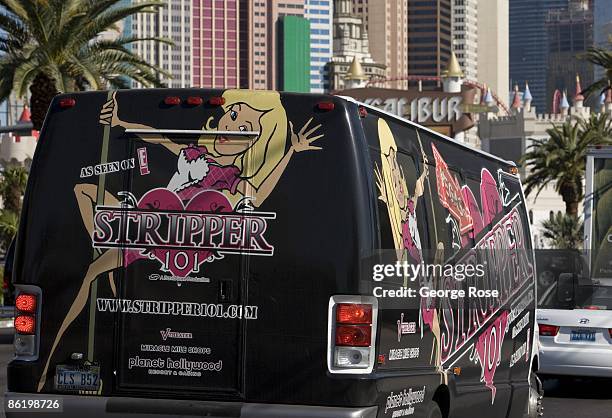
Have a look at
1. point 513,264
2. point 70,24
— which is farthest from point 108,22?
point 513,264

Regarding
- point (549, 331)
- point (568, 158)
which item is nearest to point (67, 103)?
point (549, 331)

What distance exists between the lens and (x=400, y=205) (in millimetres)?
8062

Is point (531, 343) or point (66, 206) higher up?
point (66, 206)

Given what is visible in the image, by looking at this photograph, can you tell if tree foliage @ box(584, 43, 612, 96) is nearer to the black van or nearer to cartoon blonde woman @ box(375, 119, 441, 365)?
cartoon blonde woman @ box(375, 119, 441, 365)

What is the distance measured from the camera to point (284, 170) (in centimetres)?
764

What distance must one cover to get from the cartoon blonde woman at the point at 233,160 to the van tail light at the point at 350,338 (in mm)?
798

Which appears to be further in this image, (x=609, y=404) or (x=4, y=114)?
(x=4, y=114)

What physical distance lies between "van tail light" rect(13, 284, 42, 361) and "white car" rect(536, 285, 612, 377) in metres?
7.91

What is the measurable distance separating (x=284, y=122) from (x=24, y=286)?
1835 millimetres

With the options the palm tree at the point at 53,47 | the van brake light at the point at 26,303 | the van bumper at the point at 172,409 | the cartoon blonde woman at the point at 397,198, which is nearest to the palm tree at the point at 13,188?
the palm tree at the point at 53,47

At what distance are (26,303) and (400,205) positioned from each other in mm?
2327

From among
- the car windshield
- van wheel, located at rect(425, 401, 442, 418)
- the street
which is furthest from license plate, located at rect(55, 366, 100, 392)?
the car windshield

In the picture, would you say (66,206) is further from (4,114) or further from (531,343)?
(4,114)

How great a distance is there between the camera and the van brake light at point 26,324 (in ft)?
25.6
